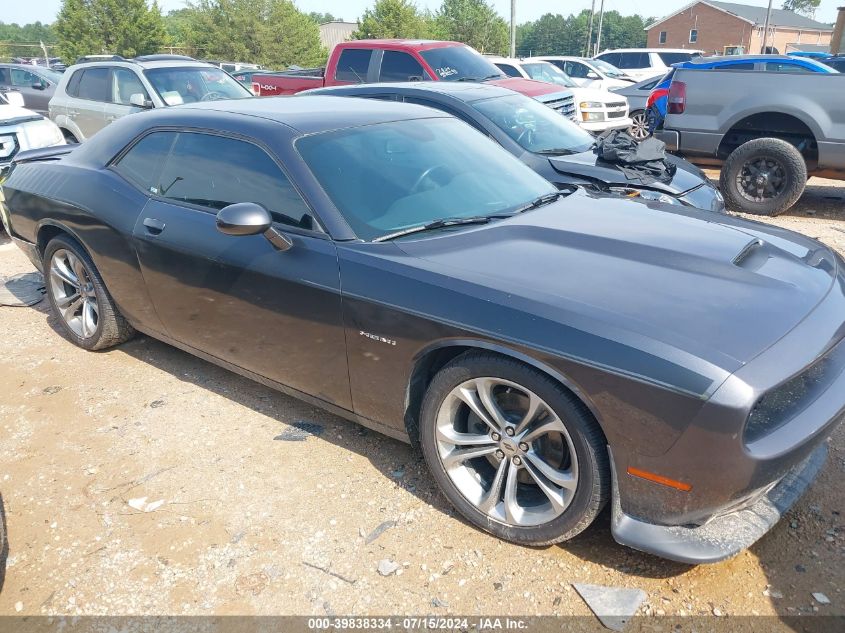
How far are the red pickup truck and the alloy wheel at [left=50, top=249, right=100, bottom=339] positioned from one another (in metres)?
6.06

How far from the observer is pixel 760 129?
7664 millimetres

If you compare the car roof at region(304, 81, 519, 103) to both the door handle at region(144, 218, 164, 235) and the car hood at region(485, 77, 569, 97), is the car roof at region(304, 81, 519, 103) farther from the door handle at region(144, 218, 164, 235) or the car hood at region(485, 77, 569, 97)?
the door handle at region(144, 218, 164, 235)

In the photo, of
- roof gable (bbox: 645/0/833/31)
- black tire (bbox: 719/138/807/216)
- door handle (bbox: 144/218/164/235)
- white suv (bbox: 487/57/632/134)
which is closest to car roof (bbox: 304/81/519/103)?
black tire (bbox: 719/138/807/216)

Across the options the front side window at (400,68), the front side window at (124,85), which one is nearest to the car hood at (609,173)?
the front side window at (400,68)

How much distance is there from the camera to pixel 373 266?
8.97 feet

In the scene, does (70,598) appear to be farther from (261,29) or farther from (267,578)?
(261,29)

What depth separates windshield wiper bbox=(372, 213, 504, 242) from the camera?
2.89m

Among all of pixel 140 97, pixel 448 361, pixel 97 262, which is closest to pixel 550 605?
pixel 448 361

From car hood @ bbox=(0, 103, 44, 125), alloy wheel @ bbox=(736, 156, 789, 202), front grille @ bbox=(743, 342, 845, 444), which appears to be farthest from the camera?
car hood @ bbox=(0, 103, 44, 125)

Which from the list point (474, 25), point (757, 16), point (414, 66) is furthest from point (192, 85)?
point (757, 16)

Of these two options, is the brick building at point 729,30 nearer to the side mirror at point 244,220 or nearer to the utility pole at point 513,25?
the utility pole at point 513,25

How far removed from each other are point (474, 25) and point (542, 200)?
44829 mm

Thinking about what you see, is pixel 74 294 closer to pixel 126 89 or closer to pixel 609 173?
pixel 609 173

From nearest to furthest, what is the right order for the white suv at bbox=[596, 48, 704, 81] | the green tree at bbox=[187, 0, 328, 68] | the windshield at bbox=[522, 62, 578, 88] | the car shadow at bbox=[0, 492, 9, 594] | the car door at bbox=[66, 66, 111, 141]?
the car shadow at bbox=[0, 492, 9, 594] → the car door at bbox=[66, 66, 111, 141] → the windshield at bbox=[522, 62, 578, 88] → the white suv at bbox=[596, 48, 704, 81] → the green tree at bbox=[187, 0, 328, 68]
